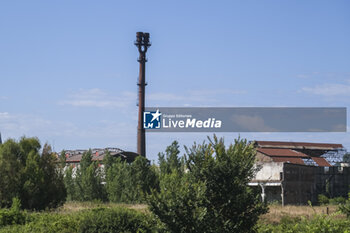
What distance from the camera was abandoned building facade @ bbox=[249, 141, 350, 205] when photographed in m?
46.3

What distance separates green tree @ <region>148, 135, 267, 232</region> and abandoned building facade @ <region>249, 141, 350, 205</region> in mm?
23838

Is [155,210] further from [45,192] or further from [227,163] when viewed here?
[45,192]

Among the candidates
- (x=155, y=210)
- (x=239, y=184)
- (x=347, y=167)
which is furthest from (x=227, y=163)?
(x=347, y=167)

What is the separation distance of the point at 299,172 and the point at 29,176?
96.1 ft

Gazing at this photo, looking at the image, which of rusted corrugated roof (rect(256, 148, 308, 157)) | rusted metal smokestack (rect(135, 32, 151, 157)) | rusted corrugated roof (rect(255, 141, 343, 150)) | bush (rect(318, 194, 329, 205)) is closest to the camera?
bush (rect(318, 194, 329, 205))

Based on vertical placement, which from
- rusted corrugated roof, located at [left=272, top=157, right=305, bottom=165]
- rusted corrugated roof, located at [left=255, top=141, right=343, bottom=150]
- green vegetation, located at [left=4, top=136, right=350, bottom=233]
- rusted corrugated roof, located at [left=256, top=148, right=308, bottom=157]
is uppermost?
rusted corrugated roof, located at [left=255, top=141, right=343, bottom=150]

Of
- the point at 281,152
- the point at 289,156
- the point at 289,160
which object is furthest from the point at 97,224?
the point at 281,152

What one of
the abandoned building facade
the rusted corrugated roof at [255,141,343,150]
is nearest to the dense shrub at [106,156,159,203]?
the abandoned building facade

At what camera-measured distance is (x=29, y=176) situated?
1165 inches

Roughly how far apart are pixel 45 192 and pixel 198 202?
17673 millimetres

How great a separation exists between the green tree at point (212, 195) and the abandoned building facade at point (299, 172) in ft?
78.2

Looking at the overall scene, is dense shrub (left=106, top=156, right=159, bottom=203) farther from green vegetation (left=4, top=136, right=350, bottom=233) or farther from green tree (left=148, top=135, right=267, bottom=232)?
green tree (left=148, top=135, right=267, bottom=232)

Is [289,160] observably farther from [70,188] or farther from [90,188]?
[70,188]

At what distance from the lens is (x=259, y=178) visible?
4853 centimetres
